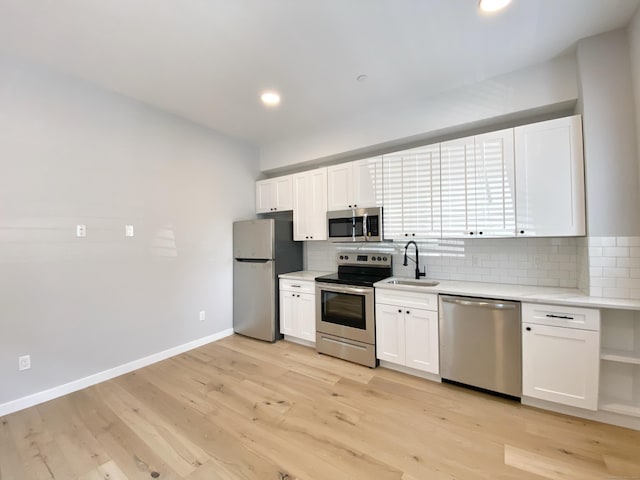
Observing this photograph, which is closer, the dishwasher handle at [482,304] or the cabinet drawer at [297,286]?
the dishwasher handle at [482,304]

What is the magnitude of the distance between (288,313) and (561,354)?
9.05 feet

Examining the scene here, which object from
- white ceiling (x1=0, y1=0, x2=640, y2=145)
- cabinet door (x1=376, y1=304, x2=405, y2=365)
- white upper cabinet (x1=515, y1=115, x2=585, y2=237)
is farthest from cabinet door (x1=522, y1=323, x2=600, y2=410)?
white ceiling (x1=0, y1=0, x2=640, y2=145)

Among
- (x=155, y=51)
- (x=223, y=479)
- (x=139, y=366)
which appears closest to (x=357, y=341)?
(x=223, y=479)

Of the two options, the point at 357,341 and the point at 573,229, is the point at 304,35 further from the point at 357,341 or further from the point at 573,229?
the point at 357,341

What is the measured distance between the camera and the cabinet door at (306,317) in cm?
345

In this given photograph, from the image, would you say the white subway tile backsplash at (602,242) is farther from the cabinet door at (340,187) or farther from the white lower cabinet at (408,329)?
the cabinet door at (340,187)

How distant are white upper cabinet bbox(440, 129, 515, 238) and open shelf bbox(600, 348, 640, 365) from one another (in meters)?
1.07

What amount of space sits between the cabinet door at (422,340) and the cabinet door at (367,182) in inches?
52.3

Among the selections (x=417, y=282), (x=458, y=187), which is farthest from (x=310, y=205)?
(x=458, y=187)

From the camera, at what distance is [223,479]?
1.61 m

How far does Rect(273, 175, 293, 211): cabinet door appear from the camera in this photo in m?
4.00

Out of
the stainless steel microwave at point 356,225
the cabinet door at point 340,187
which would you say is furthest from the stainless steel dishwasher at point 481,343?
the cabinet door at point 340,187

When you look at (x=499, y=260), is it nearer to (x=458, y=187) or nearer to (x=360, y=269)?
(x=458, y=187)

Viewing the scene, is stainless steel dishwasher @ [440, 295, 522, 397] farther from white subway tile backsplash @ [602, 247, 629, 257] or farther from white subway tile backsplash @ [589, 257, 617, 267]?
white subway tile backsplash @ [602, 247, 629, 257]
